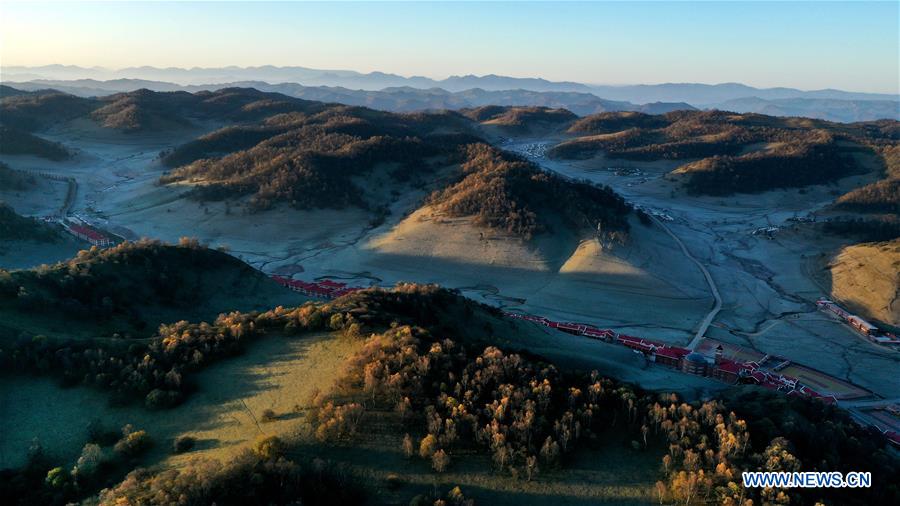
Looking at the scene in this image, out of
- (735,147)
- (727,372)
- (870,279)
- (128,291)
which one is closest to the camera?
(128,291)

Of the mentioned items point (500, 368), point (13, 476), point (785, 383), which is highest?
point (500, 368)

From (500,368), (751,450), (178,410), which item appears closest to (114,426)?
(178,410)

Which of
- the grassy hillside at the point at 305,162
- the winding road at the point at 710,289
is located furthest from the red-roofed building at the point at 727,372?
the grassy hillside at the point at 305,162

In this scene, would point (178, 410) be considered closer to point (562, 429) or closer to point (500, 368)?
point (500, 368)

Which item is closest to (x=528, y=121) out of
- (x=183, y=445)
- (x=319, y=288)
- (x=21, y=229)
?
(x=319, y=288)

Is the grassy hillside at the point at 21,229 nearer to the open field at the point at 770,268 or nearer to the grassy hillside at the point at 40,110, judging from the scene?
the open field at the point at 770,268

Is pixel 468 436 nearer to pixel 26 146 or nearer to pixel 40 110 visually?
pixel 26 146
